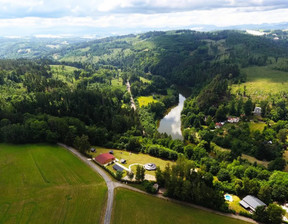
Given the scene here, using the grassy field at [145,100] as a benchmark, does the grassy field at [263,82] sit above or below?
above

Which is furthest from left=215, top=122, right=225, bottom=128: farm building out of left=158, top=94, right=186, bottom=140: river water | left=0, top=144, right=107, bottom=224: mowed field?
left=0, top=144, right=107, bottom=224: mowed field

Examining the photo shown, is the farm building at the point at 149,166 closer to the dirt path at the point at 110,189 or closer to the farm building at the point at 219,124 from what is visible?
the dirt path at the point at 110,189

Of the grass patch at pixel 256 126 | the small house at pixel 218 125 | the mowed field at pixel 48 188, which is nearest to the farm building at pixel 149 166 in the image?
the mowed field at pixel 48 188

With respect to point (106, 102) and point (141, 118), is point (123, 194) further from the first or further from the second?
point (106, 102)

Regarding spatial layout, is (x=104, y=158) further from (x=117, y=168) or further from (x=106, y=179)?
(x=106, y=179)

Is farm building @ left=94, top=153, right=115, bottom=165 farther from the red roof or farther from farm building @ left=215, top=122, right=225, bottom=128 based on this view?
farm building @ left=215, top=122, right=225, bottom=128

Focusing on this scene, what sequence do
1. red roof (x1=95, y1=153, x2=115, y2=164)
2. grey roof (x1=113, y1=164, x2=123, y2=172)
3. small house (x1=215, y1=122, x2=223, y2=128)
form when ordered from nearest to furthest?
grey roof (x1=113, y1=164, x2=123, y2=172), red roof (x1=95, y1=153, x2=115, y2=164), small house (x1=215, y1=122, x2=223, y2=128)
